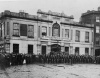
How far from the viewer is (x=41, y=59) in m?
19.2

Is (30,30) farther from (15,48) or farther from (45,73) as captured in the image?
(45,73)

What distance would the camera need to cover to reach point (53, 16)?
24.1 metres

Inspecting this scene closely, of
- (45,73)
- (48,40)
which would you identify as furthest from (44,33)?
(45,73)

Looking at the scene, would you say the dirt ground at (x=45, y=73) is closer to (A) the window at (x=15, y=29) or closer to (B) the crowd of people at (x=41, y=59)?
(B) the crowd of people at (x=41, y=59)

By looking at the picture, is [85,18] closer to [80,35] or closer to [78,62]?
[80,35]

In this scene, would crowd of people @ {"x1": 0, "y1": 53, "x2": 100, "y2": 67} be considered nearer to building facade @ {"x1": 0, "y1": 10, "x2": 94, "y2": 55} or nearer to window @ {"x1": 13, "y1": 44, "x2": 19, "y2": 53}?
window @ {"x1": 13, "y1": 44, "x2": 19, "y2": 53}

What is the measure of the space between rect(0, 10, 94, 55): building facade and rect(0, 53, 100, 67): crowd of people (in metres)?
3.14

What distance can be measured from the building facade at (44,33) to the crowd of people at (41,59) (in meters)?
3.14

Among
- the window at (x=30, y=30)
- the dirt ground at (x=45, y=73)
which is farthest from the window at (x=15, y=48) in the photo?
the dirt ground at (x=45, y=73)

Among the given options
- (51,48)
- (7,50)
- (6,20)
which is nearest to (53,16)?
(51,48)

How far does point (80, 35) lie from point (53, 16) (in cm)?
666

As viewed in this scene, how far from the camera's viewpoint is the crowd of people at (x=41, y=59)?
15.5 metres

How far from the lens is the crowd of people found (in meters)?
15.5

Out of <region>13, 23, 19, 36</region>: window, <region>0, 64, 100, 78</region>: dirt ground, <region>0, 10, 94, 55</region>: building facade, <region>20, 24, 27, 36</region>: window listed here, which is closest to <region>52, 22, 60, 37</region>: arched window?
<region>0, 10, 94, 55</region>: building facade
